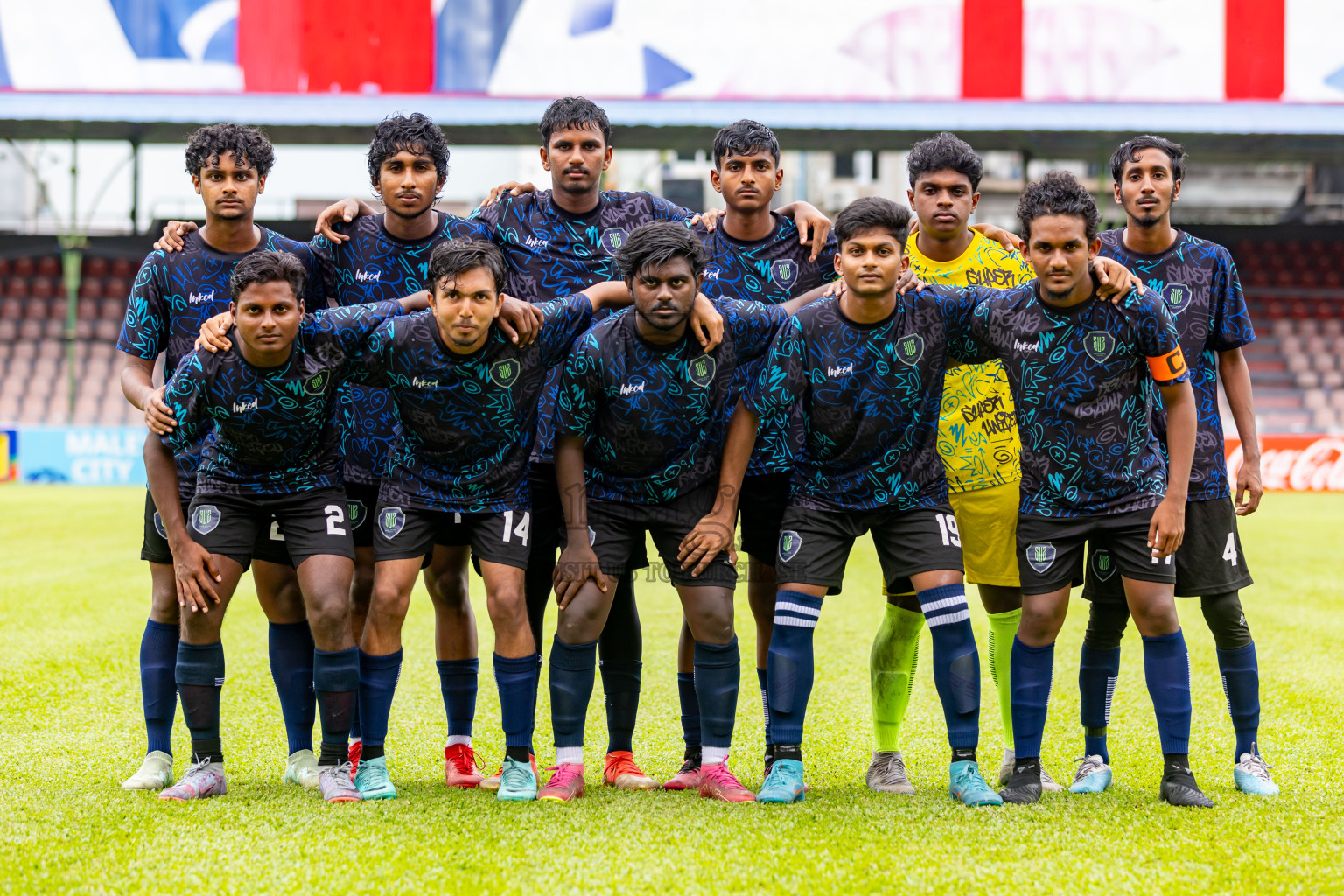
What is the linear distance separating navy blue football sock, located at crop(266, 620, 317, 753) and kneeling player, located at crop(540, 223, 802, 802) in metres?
0.91

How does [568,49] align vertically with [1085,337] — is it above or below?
above

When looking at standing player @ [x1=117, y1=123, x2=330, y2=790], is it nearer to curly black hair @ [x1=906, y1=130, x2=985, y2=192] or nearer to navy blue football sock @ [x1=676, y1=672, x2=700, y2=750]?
navy blue football sock @ [x1=676, y1=672, x2=700, y2=750]

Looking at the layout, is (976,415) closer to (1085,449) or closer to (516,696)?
(1085,449)

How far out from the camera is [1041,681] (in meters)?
3.78

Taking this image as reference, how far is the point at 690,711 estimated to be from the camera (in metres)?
4.27

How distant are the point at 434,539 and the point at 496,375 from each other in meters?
0.58

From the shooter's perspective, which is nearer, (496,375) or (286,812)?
(286,812)

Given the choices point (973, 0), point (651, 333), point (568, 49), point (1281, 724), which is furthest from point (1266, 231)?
point (651, 333)

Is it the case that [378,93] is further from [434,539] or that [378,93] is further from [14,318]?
[434,539]

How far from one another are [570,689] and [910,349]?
152 cm

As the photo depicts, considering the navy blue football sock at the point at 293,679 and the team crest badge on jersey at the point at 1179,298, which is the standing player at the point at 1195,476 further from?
the navy blue football sock at the point at 293,679

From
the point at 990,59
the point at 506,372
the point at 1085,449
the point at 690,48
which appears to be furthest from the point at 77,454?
the point at 1085,449

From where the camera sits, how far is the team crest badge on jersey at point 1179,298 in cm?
398

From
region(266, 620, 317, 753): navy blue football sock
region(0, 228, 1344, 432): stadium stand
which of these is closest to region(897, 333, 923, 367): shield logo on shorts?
region(266, 620, 317, 753): navy blue football sock
